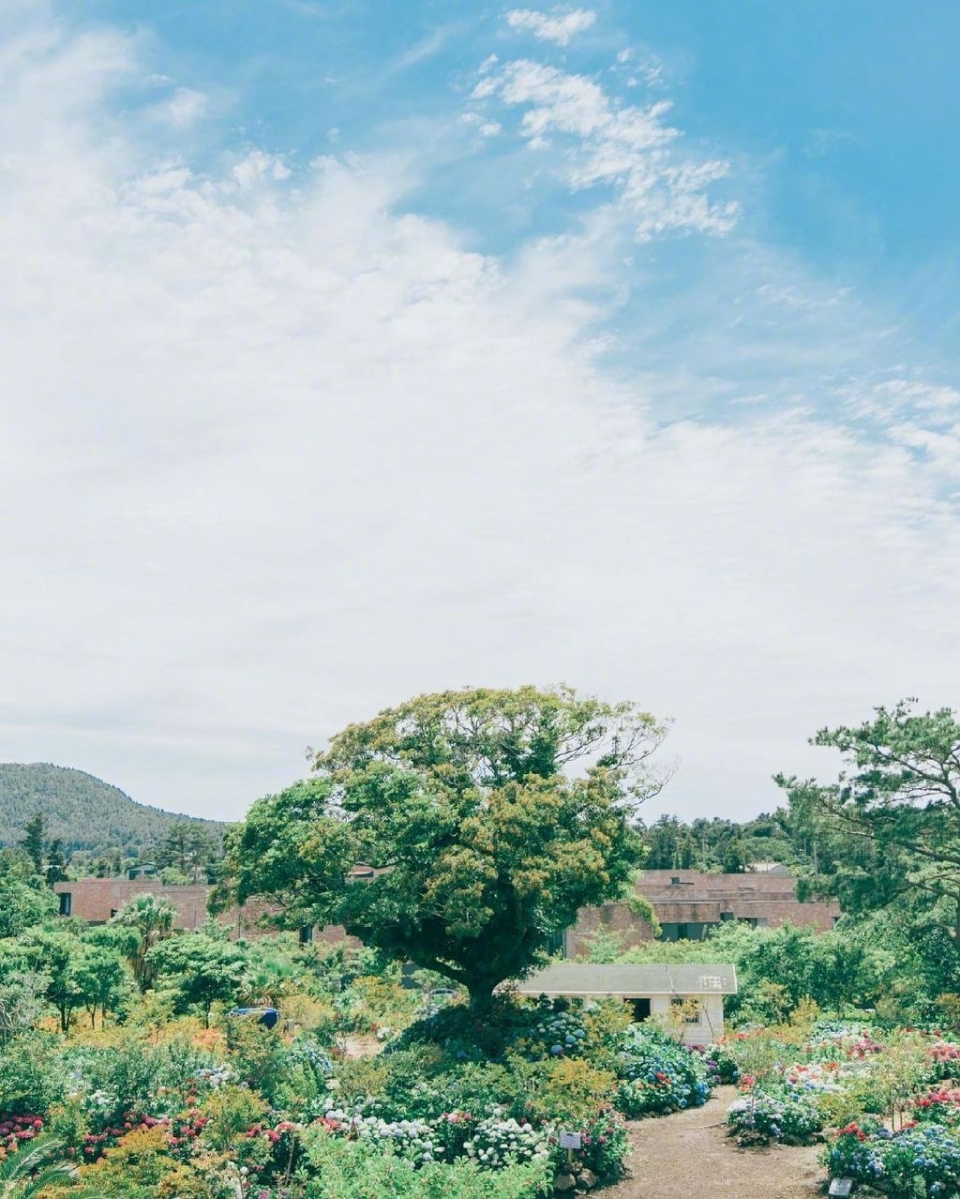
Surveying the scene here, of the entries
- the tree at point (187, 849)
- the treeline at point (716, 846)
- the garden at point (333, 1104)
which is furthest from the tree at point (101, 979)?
the tree at point (187, 849)

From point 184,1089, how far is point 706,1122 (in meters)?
10.7

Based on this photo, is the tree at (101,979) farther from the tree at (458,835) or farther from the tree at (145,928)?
the tree at (458,835)

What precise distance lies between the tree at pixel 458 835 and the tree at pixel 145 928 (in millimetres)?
8774

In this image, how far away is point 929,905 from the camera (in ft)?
99.5

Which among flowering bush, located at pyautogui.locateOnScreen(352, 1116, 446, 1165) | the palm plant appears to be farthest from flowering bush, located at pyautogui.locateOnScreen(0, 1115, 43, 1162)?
flowering bush, located at pyautogui.locateOnScreen(352, 1116, 446, 1165)

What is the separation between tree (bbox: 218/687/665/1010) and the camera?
22.8 m

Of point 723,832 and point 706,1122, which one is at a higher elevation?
point 723,832

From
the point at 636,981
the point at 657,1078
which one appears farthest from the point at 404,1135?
the point at 636,981

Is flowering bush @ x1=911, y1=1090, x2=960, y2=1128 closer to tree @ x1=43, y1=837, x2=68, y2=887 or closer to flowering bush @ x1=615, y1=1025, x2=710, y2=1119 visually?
flowering bush @ x1=615, y1=1025, x2=710, y2=1119

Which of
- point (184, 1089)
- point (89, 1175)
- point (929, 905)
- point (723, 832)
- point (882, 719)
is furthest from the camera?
point (723, 832)

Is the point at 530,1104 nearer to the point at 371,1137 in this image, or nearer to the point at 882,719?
the point at 371,1137

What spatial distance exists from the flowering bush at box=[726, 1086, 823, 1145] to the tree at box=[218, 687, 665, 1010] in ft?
17.6

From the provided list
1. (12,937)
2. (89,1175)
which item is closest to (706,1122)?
(89,1175)

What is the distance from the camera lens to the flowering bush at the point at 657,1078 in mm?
23109
